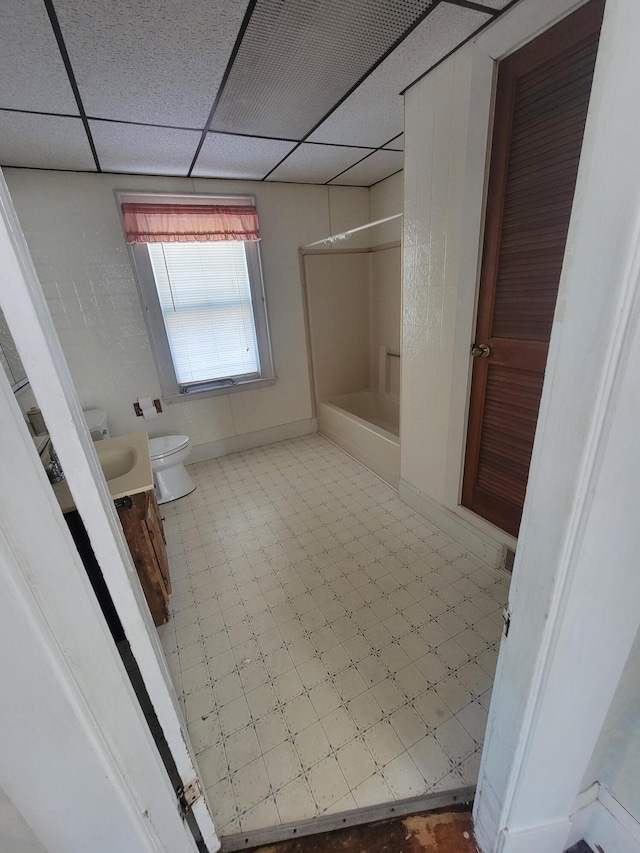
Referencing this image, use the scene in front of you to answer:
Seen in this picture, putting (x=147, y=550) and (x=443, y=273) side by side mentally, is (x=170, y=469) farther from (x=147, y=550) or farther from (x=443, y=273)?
(x=443, y=273)

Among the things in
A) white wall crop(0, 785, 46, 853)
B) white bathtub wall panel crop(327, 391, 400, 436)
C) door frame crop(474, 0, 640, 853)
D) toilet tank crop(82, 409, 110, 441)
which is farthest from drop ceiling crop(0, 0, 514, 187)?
white bathtub wall panel crop(327, 391, 400, 436)

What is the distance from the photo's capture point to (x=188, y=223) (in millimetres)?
2607

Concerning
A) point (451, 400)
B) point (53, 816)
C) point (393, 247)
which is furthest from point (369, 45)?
point (53, 816)

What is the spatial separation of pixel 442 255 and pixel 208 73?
1.23 meters

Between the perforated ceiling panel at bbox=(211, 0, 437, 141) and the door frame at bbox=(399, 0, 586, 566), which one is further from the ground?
the perforated ceiling panel at bbox=(211, 0, 437, 141)

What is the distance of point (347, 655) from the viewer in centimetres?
142

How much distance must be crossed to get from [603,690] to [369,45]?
83.7 inches

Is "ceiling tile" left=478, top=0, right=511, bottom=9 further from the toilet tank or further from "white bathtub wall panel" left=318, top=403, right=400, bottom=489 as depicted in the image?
the toilet tank

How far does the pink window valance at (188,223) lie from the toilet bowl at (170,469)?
1.49m

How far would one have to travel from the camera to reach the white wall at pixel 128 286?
7.66ft

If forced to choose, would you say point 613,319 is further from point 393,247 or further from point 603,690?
point 393,247

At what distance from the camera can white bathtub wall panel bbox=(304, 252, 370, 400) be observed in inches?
128

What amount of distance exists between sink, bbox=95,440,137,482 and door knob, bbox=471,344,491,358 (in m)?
1.69

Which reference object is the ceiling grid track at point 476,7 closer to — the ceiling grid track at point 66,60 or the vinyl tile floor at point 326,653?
the ceiling grid track at point 66,60
